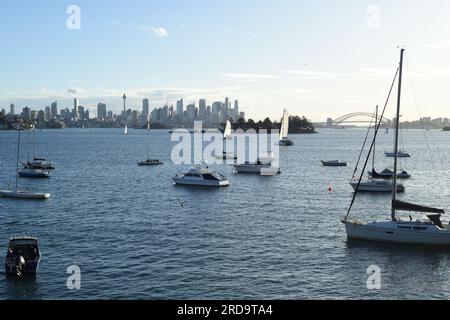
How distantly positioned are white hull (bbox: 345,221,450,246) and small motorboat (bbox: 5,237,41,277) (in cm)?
2309

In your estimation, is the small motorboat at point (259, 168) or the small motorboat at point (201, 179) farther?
Result: the small motorboat at point (259, 168)

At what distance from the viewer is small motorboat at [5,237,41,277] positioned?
30734mm

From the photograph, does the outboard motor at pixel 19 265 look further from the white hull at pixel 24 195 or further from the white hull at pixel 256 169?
the white hull at pixel 256 169

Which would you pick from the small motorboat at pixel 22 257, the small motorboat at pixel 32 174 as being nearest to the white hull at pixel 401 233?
the small motorboat at pixel 22 257

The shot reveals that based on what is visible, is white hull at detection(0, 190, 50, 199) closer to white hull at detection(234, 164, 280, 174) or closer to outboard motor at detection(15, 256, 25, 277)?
outboard motor at detection(15, 256, 25, 277)

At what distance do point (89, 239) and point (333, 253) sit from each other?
18773mm

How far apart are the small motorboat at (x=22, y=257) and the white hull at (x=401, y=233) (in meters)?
23.1

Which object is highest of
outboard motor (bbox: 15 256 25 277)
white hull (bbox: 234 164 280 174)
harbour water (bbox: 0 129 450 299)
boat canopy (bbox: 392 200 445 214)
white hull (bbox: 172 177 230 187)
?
boat canopy (bbox: 392 200 445 214)

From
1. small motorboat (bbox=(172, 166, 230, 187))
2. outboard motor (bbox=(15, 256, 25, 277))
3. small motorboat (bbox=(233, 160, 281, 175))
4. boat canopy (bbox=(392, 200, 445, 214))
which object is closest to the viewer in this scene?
outboard motor (bbox=(15, 256, 25, 277))

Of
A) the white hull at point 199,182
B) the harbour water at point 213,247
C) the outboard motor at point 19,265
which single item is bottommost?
the harbour water at point 213,247

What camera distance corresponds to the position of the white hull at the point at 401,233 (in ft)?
126

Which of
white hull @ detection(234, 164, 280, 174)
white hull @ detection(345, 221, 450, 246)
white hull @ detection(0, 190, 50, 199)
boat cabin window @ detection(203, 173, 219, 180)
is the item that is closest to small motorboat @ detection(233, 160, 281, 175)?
white hull @ detection(234, 164, 280, 174)

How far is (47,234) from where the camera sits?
43.0 m
